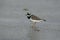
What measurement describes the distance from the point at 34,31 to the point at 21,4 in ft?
4.70

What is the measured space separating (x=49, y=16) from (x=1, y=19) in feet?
2.08

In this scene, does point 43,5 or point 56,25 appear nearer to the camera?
point 56,25

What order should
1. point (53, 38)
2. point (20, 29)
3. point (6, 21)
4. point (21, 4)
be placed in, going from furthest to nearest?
point (21, 4)
point (6, 21)
point (20, 29)
point (53, 38)

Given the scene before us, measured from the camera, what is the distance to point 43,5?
8.87ft

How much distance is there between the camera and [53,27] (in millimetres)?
2365

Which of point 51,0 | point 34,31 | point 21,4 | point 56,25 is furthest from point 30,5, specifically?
point 34,31

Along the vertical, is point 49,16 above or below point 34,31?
below

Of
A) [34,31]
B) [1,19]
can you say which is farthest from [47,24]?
[34,31]

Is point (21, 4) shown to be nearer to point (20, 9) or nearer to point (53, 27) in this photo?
point (20, 9)

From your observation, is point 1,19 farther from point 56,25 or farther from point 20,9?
point 56,25

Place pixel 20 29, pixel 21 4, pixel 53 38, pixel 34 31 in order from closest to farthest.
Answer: pixel 34 31
pixel 53 38
pixel 20 29
pixel 21 4

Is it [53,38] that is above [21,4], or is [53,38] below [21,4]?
below

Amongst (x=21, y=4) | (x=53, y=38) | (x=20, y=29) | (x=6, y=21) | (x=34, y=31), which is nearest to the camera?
(x=34, y=31)

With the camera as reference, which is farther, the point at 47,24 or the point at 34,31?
the point at 47,24
